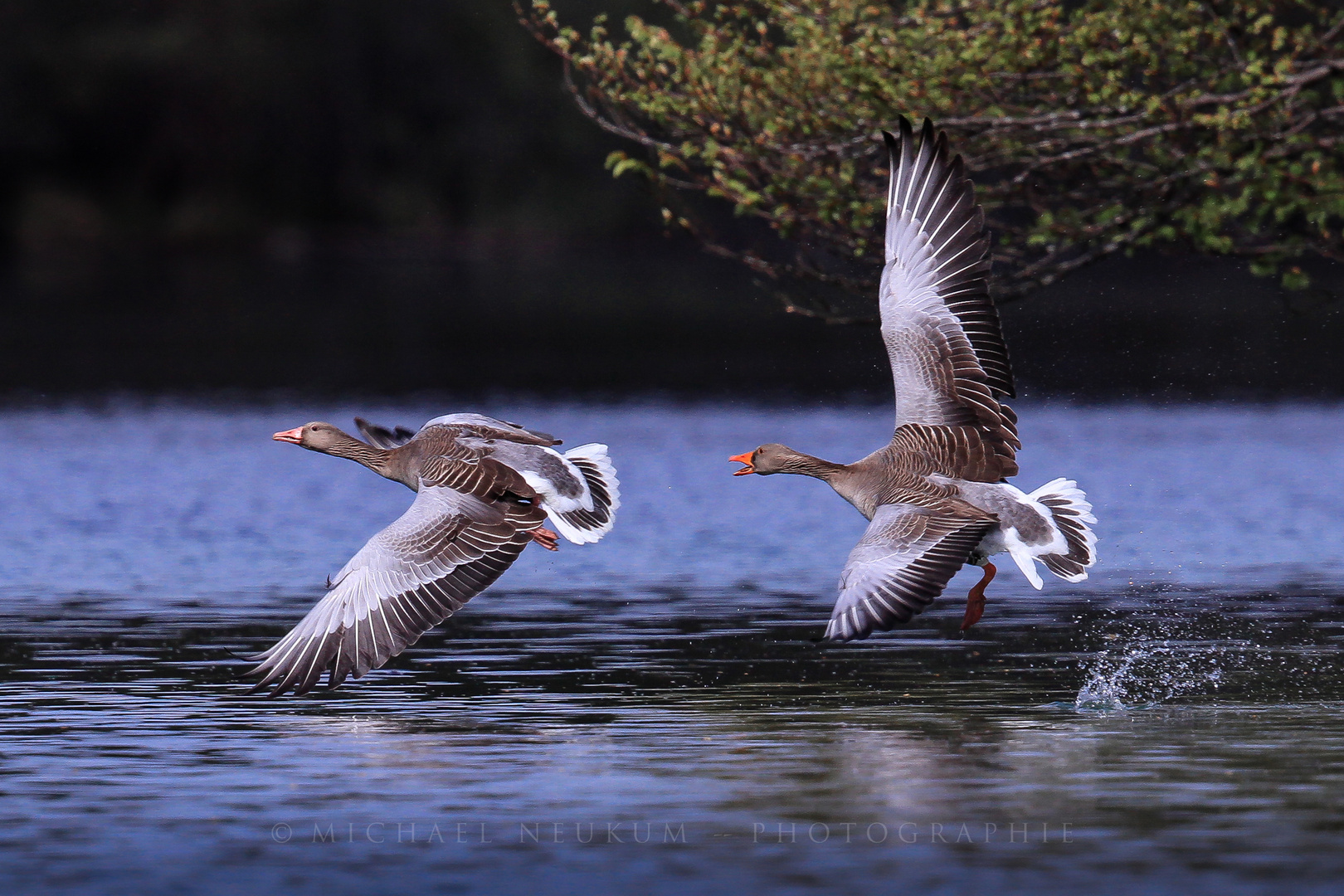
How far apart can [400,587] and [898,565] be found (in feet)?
11.4

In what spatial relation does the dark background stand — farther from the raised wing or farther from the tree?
the raised wing

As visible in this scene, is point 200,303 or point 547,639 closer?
point 547,639

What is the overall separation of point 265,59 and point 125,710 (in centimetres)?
9521

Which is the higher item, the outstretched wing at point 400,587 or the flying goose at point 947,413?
the flying goose at point 947,413

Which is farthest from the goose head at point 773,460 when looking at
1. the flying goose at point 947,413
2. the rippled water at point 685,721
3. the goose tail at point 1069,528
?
the goose tail at point 1069,528

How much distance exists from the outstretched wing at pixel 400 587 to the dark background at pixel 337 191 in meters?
51.5

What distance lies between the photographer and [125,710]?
16.2 metres

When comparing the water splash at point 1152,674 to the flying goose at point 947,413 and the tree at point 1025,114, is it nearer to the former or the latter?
the flying goose at point 947,413

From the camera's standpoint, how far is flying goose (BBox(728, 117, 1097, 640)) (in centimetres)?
1593

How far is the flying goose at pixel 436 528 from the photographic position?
15.3 m

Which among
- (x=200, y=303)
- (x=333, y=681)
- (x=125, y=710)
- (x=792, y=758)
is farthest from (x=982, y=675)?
(x=200, y=303)

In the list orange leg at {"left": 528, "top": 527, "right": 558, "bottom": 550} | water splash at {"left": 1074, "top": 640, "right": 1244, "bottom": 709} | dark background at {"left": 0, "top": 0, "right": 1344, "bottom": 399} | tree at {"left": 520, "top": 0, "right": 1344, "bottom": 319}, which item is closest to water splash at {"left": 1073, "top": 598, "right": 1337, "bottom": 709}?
water splash at {"left": 1074, "top": 640, "right": 1244, "bottom": 709}

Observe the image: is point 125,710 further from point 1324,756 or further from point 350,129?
point 350,129

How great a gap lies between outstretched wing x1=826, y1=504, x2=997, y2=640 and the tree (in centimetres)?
729
